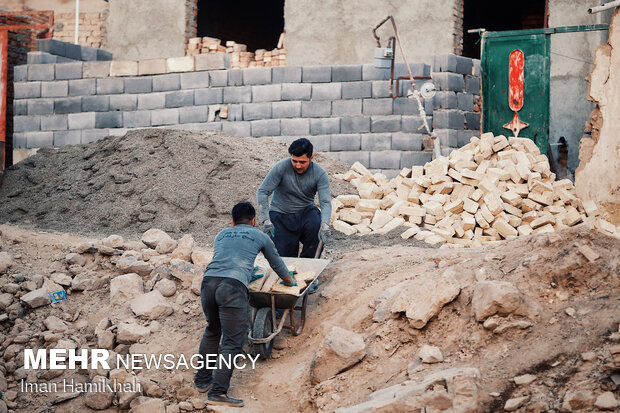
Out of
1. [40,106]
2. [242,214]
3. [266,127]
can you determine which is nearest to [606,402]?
[242,214]

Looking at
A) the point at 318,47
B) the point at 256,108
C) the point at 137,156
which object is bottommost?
the point at 137,156

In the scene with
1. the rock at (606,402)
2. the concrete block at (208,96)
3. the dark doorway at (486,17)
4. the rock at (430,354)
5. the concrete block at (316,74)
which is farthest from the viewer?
A: the dark doorway at (486,17)

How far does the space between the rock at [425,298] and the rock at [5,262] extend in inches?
145

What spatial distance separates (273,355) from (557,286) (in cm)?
224

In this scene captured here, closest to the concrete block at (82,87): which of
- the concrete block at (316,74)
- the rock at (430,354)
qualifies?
the concrete block at (316,74)

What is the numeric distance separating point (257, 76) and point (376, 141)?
232 centimetres

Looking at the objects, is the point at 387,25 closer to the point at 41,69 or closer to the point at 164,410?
the point at 41,69

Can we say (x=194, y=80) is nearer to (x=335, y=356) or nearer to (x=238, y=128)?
(x=238, y=128)

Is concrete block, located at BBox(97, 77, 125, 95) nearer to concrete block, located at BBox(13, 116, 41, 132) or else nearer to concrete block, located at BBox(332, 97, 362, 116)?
concrete block, located at BBox(13, 116, 41, 132)

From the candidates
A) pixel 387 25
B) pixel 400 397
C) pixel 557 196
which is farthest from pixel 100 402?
pixel 387 25

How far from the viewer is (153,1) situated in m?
13.8

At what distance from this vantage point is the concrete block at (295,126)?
1075 cm

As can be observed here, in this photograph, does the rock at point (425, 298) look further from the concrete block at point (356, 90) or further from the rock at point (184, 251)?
the concrete block at point (356, 90)

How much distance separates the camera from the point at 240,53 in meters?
12.0
